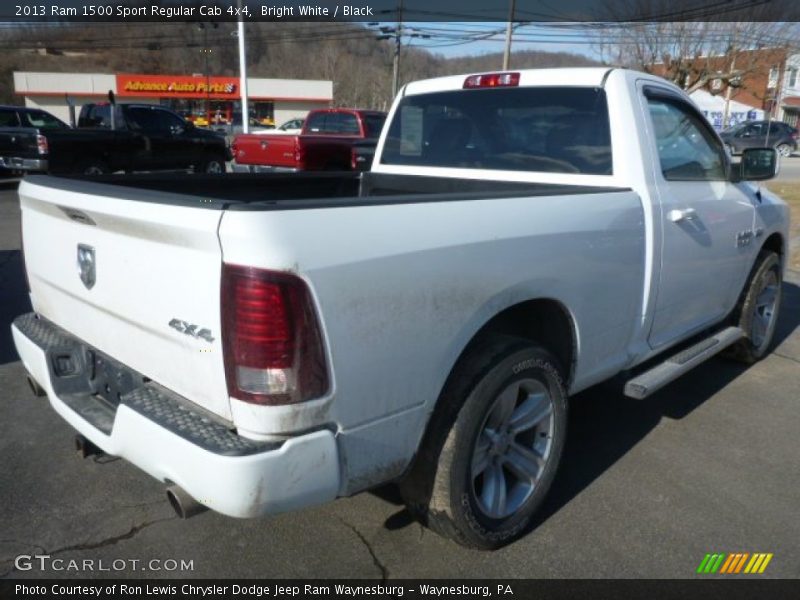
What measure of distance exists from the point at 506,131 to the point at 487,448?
198 centimetres

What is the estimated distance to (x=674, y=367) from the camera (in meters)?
3.46

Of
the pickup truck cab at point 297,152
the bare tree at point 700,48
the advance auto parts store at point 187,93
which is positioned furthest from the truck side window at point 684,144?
the advance auto parts store at point 187,93

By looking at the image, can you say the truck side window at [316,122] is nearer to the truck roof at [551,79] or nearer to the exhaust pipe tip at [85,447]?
the truck roof at [551,79]

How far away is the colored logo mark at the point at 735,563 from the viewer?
2662 mm

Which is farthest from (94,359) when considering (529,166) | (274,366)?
(529,166)

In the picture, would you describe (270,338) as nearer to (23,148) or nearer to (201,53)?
(23,148)

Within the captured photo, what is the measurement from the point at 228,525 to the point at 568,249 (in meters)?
1.87

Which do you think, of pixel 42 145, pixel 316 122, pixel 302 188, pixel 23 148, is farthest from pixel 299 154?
pixel 302 188

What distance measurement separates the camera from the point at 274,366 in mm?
1849

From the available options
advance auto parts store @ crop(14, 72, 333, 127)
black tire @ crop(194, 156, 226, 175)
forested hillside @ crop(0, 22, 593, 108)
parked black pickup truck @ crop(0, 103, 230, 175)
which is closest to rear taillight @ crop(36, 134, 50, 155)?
parked black pickup truck @ crop(0, 103, 230, 175)

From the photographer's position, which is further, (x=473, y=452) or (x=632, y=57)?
(x=632, y=57)

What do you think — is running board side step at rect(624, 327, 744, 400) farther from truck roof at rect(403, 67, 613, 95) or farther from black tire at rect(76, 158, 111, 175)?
black tire at rect(76, 158, 111, 175)
